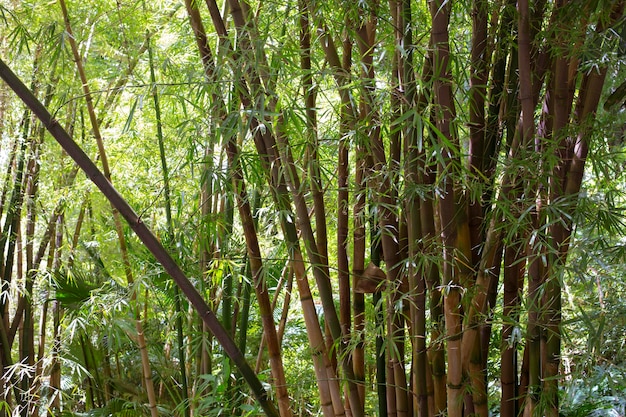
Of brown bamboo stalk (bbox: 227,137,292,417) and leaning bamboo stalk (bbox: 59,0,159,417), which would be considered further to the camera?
leaning bamboo stalk (bbox: 59,0,159,417)

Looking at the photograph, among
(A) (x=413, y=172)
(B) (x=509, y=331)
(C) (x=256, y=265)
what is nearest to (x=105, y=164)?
(C) (x=256, y=265)

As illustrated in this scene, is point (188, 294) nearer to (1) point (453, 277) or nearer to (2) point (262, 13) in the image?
(1) point (453, 277)

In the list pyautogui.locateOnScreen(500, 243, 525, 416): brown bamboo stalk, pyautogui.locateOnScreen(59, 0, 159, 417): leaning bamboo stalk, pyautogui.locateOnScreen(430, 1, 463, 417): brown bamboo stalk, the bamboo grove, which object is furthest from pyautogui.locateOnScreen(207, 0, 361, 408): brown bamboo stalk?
pyautogui.locateOnScreen(59, 0, 159, 417): leaning bamboo stalk

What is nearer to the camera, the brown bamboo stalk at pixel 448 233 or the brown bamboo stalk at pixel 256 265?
the brown bamboo stalk at pixel 448 233

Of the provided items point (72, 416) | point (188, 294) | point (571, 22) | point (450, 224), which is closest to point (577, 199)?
point (450, 224)

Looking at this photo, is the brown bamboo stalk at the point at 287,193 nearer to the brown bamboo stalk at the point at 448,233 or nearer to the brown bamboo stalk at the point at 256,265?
the brown bamboo stalk at the point at 256,265

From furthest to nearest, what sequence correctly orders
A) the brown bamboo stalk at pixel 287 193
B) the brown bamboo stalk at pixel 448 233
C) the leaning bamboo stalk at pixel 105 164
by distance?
the leaning bamboo stalk at pixel 105 164 → the brown bamboo stalk at pixel 287 193 → the brown bamboo stalk at pixel 448 233

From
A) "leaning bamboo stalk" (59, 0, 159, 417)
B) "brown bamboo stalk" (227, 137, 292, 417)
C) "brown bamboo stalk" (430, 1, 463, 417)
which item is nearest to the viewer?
"brown bamboo stalk" (430, 1, 463, 417)

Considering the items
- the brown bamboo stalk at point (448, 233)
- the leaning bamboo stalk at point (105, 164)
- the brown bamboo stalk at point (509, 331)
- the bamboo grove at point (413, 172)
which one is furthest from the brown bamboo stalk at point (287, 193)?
the leaning bamboo stalk at point (105, 164)

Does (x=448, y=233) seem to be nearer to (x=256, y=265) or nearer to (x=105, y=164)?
(x=256, y=265)

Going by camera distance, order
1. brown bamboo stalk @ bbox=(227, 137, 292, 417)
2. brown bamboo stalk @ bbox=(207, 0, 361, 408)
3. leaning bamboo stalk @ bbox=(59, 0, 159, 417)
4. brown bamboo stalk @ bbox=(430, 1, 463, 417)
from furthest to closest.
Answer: leaning bamboo stalk @ bbox=(59, 0, 159, 417) → brown bamboo stalk @ bbox=(227, 137, 292, 417) → brown bamboo stalk @ bbox=(207, 0, 361, 408) → brown bamboo stalk @ bbox=(430, 1, 463, 417)

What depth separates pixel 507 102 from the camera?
1.90 meters

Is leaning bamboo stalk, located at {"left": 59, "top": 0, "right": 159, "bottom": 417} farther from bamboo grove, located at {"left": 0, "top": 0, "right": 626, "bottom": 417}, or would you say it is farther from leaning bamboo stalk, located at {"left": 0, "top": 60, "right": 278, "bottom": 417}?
leaning bamboo stalk, located at {"left": 0, "top": 60, "right": 278, "bottom": 417}

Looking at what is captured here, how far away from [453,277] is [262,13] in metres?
1.07
